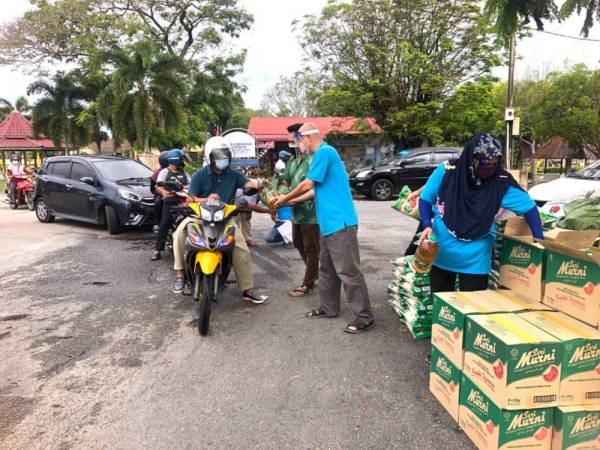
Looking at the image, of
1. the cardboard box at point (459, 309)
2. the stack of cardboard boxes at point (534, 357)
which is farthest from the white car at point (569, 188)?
the stack of cardboard boxes at point (534, 357)

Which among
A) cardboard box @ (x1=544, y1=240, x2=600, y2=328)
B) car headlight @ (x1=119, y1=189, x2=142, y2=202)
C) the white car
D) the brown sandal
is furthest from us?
car headlight @ (x1=119, y1=189, x2=142, y2=202)

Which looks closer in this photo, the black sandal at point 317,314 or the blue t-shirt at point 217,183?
the black sandal at point 317,314

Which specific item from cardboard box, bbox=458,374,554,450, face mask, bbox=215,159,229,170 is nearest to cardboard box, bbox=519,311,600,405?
cardboard box, bbox=458,374,554,450

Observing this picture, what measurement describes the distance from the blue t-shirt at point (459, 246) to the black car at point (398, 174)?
1218cm

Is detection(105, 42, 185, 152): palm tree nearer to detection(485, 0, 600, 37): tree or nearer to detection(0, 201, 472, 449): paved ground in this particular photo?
detection(0, 201, 472, 449): paved ground

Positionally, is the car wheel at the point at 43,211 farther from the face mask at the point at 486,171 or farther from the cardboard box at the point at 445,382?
the face mask at the point at 486,171

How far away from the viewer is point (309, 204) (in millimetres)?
4910

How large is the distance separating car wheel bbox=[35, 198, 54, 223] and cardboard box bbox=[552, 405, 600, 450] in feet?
36.8

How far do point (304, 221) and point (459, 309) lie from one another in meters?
2.53

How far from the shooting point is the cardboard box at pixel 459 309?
2.71m

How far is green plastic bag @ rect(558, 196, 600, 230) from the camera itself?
2.97m

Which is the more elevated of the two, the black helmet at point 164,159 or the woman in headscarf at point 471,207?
the black helmet at point 164,159

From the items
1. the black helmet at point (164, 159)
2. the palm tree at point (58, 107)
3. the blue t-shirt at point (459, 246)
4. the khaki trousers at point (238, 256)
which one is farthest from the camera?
the palm tree at point (58, 107)

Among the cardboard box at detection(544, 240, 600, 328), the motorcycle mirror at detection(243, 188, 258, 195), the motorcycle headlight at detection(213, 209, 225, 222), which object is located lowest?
the cardboard box at detection(544, 240, 600, 328)
